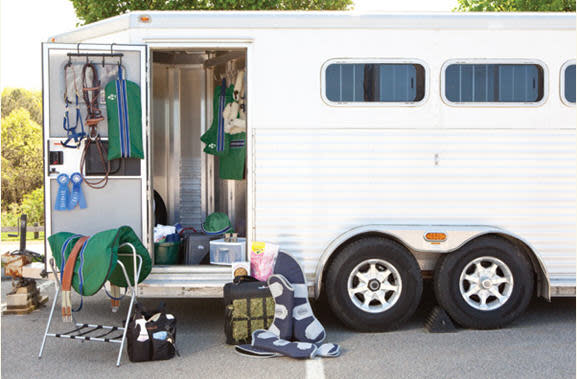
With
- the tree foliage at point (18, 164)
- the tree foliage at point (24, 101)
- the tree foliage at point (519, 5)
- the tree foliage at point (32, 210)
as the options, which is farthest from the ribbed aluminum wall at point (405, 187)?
the tree foliage at point (24, 101)

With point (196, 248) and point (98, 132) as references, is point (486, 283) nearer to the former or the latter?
point (196, 248)

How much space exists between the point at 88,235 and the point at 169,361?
4.62 feet

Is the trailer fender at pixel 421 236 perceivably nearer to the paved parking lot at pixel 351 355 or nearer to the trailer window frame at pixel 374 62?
the paved parking lot at pixel 351 355

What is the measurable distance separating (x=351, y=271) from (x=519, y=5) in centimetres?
983

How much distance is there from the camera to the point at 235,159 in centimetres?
652

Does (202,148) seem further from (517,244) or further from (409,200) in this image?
(517,244)

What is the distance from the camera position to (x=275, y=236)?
5.30 metres

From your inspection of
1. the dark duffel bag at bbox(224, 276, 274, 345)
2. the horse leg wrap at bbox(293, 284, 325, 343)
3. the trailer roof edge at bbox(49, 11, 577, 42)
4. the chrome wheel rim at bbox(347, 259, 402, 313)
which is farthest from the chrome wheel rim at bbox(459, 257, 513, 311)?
the trailer roof edge at bbox(49, 11, 577, 42)

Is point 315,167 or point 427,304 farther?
point 427,304

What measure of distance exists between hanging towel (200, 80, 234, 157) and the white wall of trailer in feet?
4.19

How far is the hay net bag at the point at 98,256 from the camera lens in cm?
458

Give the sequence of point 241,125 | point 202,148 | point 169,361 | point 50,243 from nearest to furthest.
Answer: point 169,361
point 50,243
point 241,125
point 202,148

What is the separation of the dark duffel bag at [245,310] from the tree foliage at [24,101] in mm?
32136

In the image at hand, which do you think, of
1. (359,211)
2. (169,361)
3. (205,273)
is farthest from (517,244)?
(169,361)
